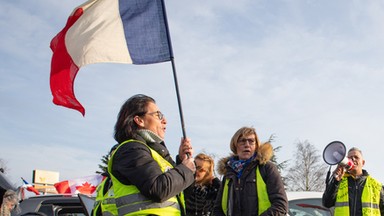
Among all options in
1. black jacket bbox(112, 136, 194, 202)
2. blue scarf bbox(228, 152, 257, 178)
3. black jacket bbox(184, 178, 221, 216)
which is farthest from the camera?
black jacket bbox(184, 178, 221, 216)

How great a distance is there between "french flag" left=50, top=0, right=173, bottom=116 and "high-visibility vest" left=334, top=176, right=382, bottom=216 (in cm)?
294

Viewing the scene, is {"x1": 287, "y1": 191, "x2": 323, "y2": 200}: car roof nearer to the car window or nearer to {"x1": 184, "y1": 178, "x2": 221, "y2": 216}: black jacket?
the car window

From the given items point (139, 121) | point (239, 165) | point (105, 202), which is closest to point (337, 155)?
point (239, 165)

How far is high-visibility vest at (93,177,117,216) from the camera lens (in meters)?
3.35

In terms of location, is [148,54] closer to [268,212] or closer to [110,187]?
[110,187]

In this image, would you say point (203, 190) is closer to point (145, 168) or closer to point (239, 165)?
point (239, 165)

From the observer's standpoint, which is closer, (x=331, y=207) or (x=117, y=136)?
(x=117, y=136)

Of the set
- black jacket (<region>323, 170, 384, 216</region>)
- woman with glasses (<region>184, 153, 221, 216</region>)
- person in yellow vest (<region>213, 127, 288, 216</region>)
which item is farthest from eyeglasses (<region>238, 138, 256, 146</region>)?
black jacket (<region>323, 170, 384, 216</region>)

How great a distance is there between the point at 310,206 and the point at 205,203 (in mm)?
1689

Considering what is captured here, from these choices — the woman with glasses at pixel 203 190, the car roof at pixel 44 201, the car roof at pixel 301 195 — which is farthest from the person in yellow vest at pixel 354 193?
the car roof at pixel 44 201

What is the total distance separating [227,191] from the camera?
482 centimetres

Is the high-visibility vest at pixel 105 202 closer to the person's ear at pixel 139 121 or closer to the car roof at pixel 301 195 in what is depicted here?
the person's ear at pixel 139 121

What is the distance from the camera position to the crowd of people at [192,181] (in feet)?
10.5

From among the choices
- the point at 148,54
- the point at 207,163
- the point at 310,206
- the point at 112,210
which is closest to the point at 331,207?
the point at 310,206
